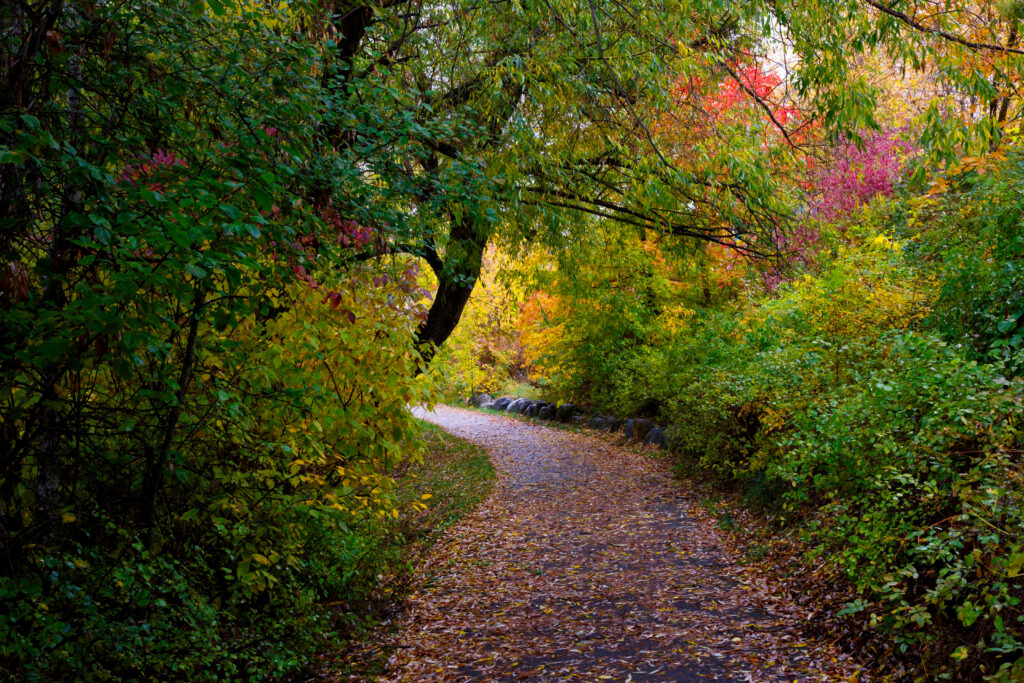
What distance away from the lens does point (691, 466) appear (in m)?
10.9

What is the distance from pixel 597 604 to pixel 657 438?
8182 millimetres

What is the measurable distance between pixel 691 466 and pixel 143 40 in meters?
9.56

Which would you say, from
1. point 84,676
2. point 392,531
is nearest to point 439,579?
point 392,531

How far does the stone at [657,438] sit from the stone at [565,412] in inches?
227

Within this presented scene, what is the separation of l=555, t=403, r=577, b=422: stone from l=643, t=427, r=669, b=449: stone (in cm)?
576

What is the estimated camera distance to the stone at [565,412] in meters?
19.9

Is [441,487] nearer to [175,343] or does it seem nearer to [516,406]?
[175,343]

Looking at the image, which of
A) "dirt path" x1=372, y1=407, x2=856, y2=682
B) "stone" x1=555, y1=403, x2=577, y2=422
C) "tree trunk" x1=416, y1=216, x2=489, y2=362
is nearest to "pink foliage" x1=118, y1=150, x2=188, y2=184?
"tree trunk" x1=416, y1=216, x2=489, y2=362

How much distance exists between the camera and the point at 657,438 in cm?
1359

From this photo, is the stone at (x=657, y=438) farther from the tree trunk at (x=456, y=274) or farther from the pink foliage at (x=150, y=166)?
the pink foliage at (x=150, y=166)

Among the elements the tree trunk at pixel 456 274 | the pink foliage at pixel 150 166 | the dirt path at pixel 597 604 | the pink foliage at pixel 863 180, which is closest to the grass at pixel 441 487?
the dirt path at pixel 597 604

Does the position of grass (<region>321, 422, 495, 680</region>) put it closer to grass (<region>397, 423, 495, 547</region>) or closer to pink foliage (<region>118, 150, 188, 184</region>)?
grass (<region>397, 423, 495, 547</region>)

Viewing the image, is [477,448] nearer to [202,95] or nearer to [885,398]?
[885,398]

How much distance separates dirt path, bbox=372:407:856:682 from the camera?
4531mm
